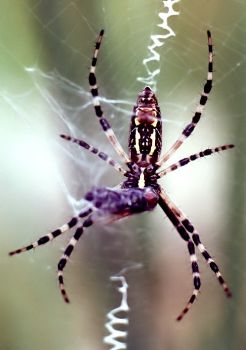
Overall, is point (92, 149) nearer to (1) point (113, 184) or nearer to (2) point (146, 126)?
(2) point (146, 126)

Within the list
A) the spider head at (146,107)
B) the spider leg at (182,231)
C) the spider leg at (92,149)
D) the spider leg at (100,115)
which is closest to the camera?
the spider head at (146,107)

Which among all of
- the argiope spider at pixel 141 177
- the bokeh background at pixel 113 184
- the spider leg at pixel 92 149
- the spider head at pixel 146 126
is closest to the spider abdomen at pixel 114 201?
the argiope spider at pixel 141 177

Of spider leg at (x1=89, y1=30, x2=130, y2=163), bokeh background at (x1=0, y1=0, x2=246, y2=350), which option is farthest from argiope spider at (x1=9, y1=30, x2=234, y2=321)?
bokeh background at (x1=0, y1=0, x2=246, y2=350)

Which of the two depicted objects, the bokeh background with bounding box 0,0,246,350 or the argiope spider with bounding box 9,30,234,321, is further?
the bokeh background with bounding box 0,0,246,350

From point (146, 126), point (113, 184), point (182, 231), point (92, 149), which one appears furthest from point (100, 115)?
point (113, 184)

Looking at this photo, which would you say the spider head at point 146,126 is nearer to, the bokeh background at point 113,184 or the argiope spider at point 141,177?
the argiope spider at point 141,177

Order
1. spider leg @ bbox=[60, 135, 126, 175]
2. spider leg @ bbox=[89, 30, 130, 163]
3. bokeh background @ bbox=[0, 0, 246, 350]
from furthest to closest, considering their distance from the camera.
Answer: bokeh background @ bbox=[0, 0, 246, 350]
spider leg @ bbox=[89, 30, 130, 163]
spider leg @ bbox=[60, 135, 126, 175]

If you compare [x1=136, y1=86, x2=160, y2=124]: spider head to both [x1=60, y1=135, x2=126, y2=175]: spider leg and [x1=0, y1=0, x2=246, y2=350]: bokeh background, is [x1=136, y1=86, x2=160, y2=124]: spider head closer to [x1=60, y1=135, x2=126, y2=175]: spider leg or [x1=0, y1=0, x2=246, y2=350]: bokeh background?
[x1=60, y1=135, x2=126, y2=175]: spider leg
